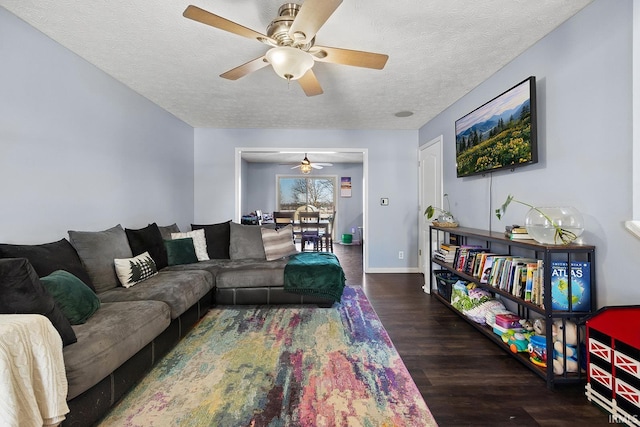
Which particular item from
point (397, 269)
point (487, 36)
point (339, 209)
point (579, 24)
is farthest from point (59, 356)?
point (339, 209)

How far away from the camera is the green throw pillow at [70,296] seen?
1.55 meters

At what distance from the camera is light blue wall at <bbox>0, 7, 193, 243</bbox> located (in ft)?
6.30

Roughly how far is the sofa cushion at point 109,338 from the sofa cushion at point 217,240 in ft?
5.42

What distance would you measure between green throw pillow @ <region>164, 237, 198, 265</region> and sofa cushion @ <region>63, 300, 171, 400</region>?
1.30 meters

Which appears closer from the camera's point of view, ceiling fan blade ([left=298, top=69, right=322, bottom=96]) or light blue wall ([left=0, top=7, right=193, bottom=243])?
light blue wall ([left=0, top=7, right=193, bottom=243])

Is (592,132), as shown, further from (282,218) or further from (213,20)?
(282,218)

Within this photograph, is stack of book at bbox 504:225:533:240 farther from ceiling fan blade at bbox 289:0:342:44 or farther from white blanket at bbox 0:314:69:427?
white blanket at bbox 0:314:69:427

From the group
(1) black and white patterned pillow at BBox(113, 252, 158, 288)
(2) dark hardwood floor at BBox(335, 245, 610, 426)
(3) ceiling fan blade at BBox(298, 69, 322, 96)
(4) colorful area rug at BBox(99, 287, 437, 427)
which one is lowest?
(2) dark hardwood floor at BBox(335, 245, 610, 426)

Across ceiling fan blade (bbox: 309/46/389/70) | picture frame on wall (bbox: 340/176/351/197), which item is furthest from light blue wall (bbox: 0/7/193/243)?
picture frame on wall (bbox: 340/176/351/197)

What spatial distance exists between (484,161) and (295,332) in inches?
95.9

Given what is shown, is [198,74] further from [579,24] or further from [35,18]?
[579,24]

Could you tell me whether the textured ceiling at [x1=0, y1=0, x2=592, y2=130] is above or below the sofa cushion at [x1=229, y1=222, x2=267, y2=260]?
above

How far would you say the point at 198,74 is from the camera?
279 centimetres

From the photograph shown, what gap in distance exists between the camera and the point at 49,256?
6.14ft
